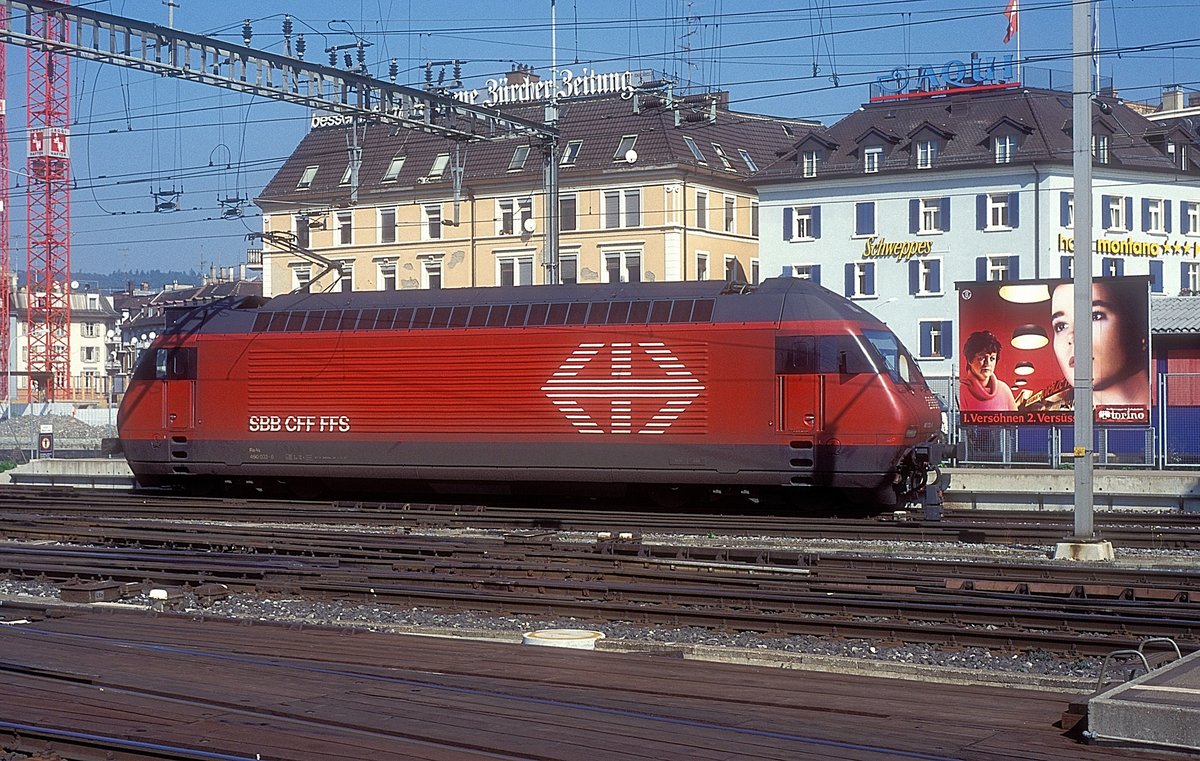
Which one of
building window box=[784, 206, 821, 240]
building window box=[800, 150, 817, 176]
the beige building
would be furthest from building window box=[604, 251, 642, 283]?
building window box=[800, 150, 817, 176]

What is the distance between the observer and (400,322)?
24969 mm

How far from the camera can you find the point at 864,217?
56188 mm

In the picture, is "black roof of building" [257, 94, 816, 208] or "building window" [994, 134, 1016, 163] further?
"black roof of building" [257, 94, 816, 208]

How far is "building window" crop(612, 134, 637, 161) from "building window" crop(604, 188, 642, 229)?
149 centimetres

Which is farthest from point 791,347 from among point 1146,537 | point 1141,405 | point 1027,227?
point 1027,227

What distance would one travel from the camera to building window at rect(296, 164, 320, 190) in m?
66.9

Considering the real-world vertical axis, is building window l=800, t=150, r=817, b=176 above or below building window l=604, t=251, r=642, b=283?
above

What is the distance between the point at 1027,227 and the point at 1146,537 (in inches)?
1405

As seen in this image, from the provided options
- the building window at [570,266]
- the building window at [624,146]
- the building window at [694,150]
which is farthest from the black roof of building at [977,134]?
the building window at [570,266]

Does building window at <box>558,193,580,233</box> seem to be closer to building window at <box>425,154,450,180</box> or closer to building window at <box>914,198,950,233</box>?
building window at <box>425,154,450,180</box>

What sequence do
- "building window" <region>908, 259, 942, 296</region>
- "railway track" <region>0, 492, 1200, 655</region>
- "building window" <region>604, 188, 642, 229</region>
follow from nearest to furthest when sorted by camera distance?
"railway track" <region>0, 492, 1200, 655</region> → "building window" <region>908, 259, 942, 296</region> → "building window" <region>604, 188, 642, 229</region>

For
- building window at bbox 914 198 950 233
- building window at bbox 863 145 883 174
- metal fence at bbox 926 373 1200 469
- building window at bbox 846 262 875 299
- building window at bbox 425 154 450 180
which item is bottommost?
metal fence at bbox 926 373 1200 469

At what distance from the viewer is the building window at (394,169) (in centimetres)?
6500

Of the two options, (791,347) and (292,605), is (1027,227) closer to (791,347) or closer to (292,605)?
(791,347)
